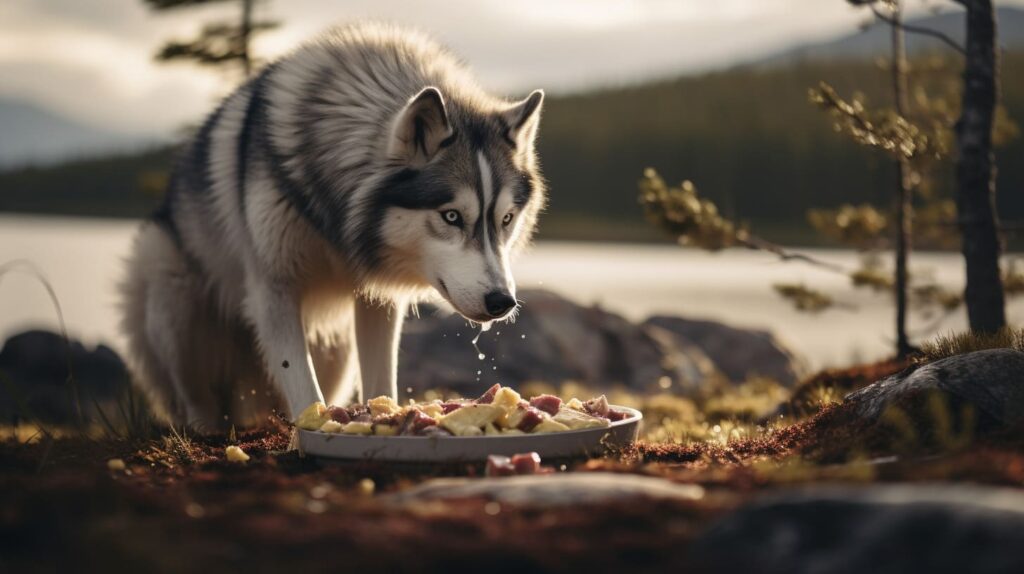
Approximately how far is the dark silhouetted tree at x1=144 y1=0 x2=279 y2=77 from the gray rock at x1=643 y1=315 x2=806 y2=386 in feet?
21.2

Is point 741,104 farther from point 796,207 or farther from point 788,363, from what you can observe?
point 788,363

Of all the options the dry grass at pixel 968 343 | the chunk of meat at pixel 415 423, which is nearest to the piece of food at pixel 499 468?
the chunk of meat at pixel 415 423

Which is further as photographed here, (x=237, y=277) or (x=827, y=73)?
(x=827, y=73)

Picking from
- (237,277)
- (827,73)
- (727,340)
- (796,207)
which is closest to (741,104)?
(827,73)

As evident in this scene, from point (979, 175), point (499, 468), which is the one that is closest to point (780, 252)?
point (979, 175)

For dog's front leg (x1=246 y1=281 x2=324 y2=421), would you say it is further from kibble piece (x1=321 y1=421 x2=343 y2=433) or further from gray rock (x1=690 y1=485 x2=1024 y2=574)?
gray rock (x1=690 y1=485 x2=1024 y2=574)

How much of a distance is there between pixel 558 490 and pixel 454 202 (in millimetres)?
2230

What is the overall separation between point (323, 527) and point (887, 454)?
8.29 feet

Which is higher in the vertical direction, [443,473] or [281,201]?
[281,201]

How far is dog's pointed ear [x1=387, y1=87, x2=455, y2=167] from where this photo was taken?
508 centimetres

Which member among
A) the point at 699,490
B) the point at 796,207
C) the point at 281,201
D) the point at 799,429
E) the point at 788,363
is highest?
the point at 281,201

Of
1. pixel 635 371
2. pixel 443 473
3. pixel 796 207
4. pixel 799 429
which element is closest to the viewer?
pixel 443 473

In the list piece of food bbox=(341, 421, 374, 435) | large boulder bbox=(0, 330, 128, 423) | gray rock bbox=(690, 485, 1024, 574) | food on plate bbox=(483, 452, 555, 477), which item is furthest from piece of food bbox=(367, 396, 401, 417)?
large boulder bbox=(0, 330, 128, 423)

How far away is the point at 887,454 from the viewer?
4.24 meters
